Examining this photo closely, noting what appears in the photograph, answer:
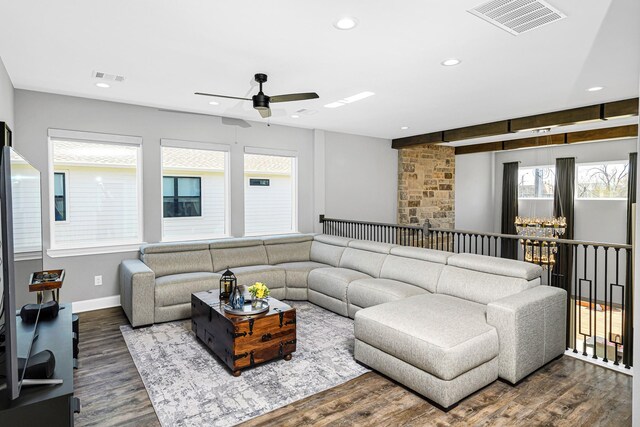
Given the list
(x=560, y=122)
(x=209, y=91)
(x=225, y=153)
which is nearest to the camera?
(x=209, y=91)

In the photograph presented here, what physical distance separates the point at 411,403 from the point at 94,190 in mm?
4316

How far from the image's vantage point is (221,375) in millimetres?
2906

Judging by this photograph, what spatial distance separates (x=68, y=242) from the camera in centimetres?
443

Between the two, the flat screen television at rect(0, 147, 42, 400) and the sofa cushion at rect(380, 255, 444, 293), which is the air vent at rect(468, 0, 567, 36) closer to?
the sofa cushion at rect(380, 255, 444, 293)

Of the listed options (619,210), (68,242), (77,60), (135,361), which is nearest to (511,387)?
(135,361)

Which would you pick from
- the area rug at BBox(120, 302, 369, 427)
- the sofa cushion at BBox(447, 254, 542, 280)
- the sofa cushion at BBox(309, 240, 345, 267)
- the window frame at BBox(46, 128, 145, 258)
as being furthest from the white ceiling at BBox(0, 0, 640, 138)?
the area rug at BBox(120, 302, 369, 427)

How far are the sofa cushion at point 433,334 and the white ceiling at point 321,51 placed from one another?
2118 millimetres

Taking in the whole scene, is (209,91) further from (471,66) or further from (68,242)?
(471,66)

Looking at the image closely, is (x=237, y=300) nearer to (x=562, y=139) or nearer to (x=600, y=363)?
(x=600, y=363)

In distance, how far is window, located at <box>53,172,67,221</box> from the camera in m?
4.32

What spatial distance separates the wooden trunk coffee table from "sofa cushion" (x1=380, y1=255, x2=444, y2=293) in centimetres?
150

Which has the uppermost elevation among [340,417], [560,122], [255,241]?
[560,122]

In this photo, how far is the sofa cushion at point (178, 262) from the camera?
4.45 m

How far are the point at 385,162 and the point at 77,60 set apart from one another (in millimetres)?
5417
